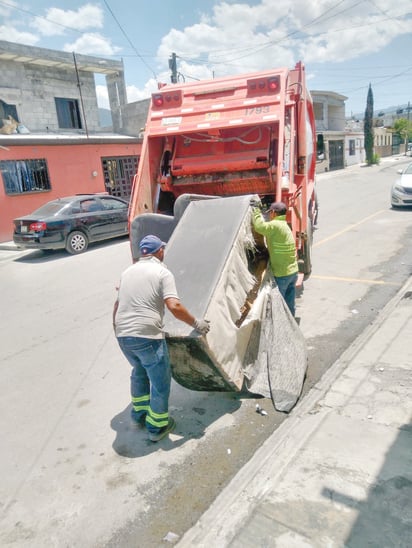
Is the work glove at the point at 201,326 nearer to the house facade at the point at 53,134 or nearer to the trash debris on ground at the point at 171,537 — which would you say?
the trash debris on ground at the point at 171,537

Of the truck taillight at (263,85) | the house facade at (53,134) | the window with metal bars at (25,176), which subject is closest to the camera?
the truck taillight at (263,85)

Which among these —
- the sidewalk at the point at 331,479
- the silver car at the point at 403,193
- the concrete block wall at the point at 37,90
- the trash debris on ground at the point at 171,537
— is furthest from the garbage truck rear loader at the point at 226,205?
the concrete block wall at the point at 37,90

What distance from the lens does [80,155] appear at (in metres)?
15.8

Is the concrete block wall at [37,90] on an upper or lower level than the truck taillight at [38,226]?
upper

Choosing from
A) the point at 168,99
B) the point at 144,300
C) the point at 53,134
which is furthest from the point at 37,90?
the point at 144,300

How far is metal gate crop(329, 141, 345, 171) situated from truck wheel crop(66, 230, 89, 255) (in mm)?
29757

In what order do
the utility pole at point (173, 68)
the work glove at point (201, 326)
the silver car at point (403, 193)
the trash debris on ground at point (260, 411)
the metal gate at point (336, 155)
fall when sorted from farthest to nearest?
1. the metal gate at point (336, 155)
2. the utility pole at point (173, 68)
3. the silver car at point (403, 193)
4. the trash debris on ground at point (260, 411)
5. the work glove at point (201, 326)

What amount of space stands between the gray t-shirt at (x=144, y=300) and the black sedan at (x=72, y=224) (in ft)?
26.5

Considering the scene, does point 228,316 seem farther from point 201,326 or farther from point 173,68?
point 173,68

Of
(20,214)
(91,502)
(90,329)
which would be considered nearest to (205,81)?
(90,329)

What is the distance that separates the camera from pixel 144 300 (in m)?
3.17

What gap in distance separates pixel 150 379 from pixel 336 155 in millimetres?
37682

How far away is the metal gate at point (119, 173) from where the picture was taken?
56.3 feet

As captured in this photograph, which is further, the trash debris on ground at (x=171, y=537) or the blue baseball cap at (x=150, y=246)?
the blue baseball cap at (x=150, y=246)
